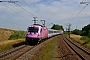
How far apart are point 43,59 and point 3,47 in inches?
470

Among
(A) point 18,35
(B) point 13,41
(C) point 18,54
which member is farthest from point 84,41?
(C) point 18,54

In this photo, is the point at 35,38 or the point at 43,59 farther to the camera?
the point at 35,38

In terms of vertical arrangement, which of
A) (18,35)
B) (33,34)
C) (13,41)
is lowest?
(13,41)

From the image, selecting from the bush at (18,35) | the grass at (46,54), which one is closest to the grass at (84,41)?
the grass at (46,54)

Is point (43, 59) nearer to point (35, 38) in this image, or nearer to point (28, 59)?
point (28, 59)

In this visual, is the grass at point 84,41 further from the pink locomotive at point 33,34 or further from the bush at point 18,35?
the bush at point 18,35

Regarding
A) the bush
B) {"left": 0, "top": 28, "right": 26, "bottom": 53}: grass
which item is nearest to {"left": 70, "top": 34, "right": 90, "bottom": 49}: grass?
{"left": 0, "top": 28, "right": 26, "bottom": 53}: grass

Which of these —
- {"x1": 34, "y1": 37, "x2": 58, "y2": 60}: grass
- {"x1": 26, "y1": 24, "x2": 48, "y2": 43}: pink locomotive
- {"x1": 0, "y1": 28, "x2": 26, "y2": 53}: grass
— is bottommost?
{"x1": 34, "y1": 37, "x2": 58, "y2": 60}: grass

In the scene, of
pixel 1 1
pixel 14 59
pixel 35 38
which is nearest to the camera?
pixel 14 59

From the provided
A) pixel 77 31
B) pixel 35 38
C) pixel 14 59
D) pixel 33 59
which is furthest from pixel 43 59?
pixel 77 31

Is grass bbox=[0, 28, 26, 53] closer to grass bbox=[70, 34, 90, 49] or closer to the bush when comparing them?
the bush

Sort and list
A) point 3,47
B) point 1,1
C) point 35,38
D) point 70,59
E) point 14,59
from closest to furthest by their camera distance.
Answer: point 14,59
point 70,59
point 1,1
point 3,47
point 35,38

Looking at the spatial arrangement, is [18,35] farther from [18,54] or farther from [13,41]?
[18,54]

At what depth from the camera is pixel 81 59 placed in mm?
18562
